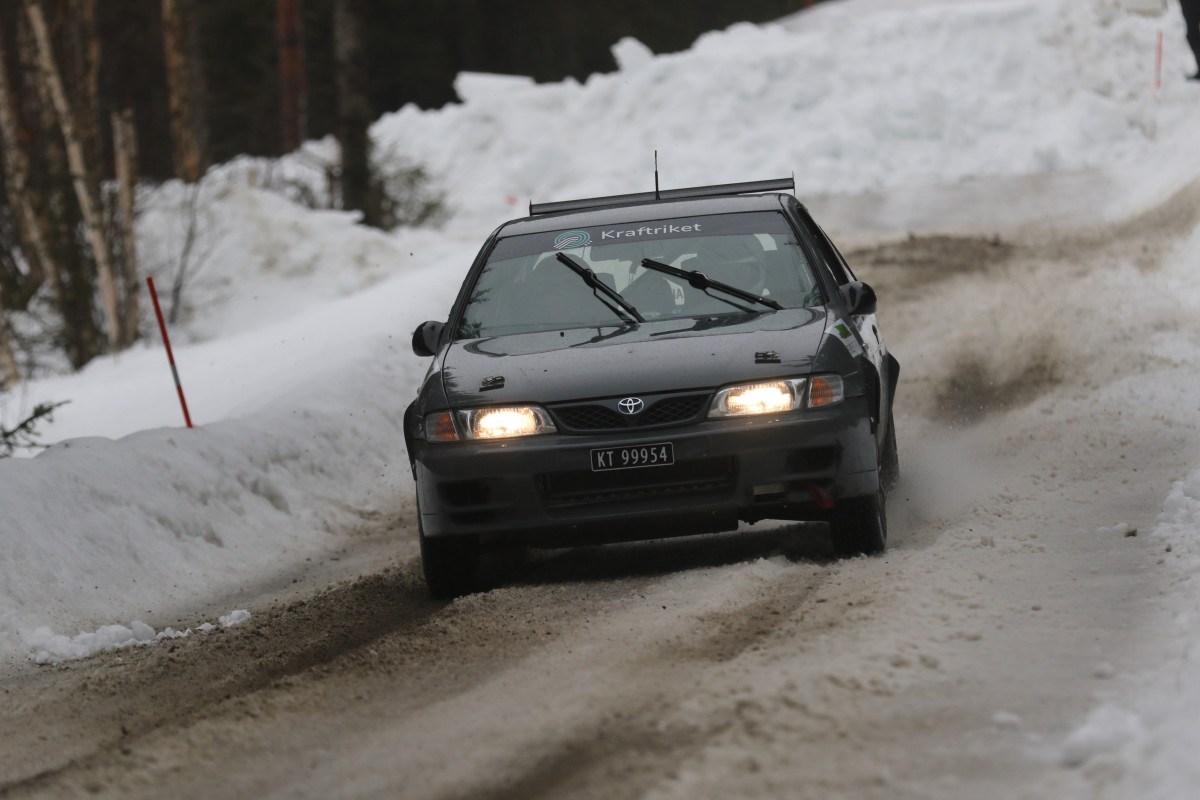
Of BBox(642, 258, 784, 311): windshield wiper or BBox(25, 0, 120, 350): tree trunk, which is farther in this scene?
BBox(25, 0, 120, 350): tree trunk

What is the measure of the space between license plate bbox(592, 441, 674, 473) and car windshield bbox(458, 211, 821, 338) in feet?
3.09

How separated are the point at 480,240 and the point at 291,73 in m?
14.4

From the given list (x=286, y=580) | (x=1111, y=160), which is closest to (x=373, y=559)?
(x=286, y=580)

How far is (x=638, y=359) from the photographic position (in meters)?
6.17

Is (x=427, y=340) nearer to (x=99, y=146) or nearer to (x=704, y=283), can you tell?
(x=704, y=283)

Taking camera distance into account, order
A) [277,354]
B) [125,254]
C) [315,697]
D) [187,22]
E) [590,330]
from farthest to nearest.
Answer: [187,22] → [125,254] → [277,354] → [590,330] → [315,697]

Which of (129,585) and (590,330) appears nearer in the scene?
(590,330)

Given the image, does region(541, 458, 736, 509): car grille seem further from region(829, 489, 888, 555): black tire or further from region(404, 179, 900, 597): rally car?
region(829, 489, 888, 555): black tire

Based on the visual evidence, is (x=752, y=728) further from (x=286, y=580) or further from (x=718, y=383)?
(x=286, y=580)

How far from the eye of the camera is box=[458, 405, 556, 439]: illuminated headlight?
19.9 feet

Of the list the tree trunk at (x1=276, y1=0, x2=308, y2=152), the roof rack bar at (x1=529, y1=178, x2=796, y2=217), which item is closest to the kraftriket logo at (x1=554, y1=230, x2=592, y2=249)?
the roof rack bar at (x1=529, y1=178, x2=796, y2=217)

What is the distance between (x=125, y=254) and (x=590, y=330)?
46.7 ft

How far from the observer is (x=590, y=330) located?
6.72 meters

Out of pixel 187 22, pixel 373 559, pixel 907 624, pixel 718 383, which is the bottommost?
pixel 373 559
